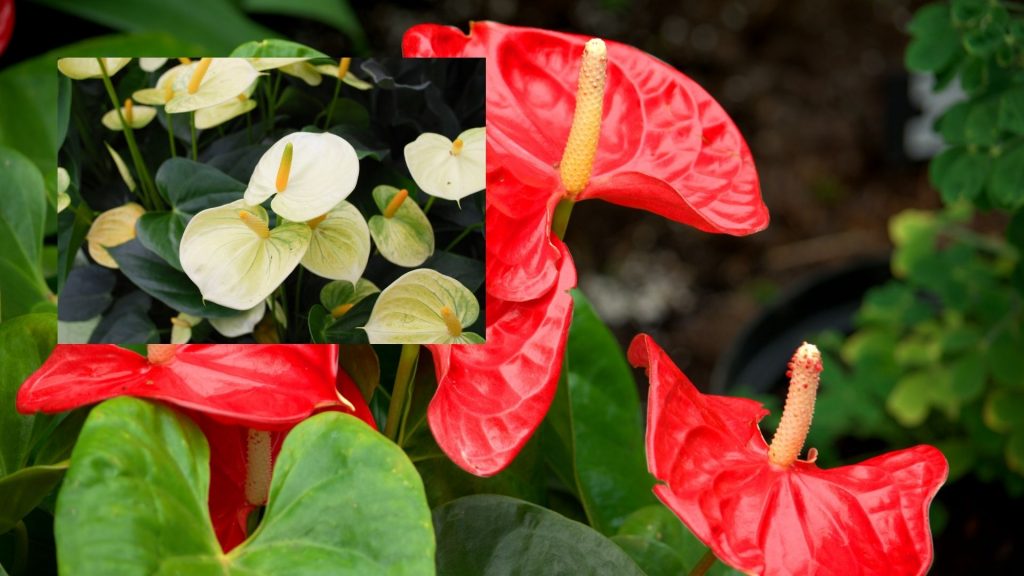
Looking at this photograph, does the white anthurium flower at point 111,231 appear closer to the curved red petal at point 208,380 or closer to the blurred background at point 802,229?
the curved red petal at point 208,380

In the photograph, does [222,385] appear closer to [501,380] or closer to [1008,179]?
[501,380]

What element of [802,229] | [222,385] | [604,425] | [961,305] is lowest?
[802,229]

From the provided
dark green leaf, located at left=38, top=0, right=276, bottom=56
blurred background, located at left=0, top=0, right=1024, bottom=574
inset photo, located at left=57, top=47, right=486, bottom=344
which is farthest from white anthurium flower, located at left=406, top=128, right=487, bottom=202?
dark green leaf, located at left=38, top=0, right=276, bottom=56

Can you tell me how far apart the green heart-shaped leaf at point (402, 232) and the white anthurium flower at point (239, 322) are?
49 mm

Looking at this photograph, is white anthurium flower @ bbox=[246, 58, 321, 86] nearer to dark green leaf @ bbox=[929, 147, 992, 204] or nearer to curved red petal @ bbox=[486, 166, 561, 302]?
curved red petal @ bbox=[486, 166, 561, 302]

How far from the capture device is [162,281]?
0.38m

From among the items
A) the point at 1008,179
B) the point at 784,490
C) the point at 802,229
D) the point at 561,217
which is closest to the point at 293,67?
the point at 561,217

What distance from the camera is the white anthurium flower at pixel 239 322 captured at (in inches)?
14.4

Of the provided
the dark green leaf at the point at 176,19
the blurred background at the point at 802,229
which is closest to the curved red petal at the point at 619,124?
the blurred background at the point at 802,229

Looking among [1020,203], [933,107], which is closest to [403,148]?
[1020,203]

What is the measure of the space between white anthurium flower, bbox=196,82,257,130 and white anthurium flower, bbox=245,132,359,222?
0.07 ft

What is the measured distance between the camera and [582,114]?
0.39m

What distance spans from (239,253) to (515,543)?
15cm

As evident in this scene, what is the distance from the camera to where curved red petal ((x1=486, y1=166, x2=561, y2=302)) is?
374mm
